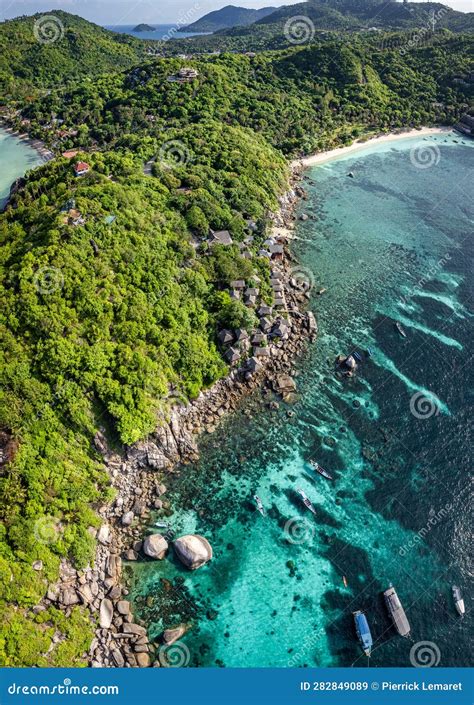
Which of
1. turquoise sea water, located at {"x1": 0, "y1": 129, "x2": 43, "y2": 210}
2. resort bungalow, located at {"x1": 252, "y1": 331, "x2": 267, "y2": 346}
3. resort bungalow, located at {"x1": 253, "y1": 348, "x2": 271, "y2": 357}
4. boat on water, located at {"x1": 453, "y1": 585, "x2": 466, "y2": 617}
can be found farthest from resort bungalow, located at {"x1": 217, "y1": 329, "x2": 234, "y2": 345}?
turquoise sea water, located at {"x1": 0, "y1": 129, "x2": 43, "y2": 210}

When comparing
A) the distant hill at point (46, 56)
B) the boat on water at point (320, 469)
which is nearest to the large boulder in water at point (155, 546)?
the boat on water at point (320, 469)

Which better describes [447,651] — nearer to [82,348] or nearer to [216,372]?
[216,372]

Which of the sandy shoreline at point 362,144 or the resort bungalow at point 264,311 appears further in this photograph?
the sandy shoreline at point 362,144

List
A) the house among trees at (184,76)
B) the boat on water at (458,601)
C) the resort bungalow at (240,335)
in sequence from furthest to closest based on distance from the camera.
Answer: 1. the house among trees at (184,76)
2. the resort bungalow at (240,335)
3. the boat on water at (458,601)

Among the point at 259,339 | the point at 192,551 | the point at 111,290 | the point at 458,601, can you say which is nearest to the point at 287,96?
the point at 259,339

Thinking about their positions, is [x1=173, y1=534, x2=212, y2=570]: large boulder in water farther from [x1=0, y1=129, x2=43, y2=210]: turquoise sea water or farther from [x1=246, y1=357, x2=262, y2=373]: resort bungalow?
[x1=0, y1=129, x2=43, y2=210]: turquoise sea water

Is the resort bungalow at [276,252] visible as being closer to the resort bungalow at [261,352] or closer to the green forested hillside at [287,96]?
the resort bungalow at [261,352]
